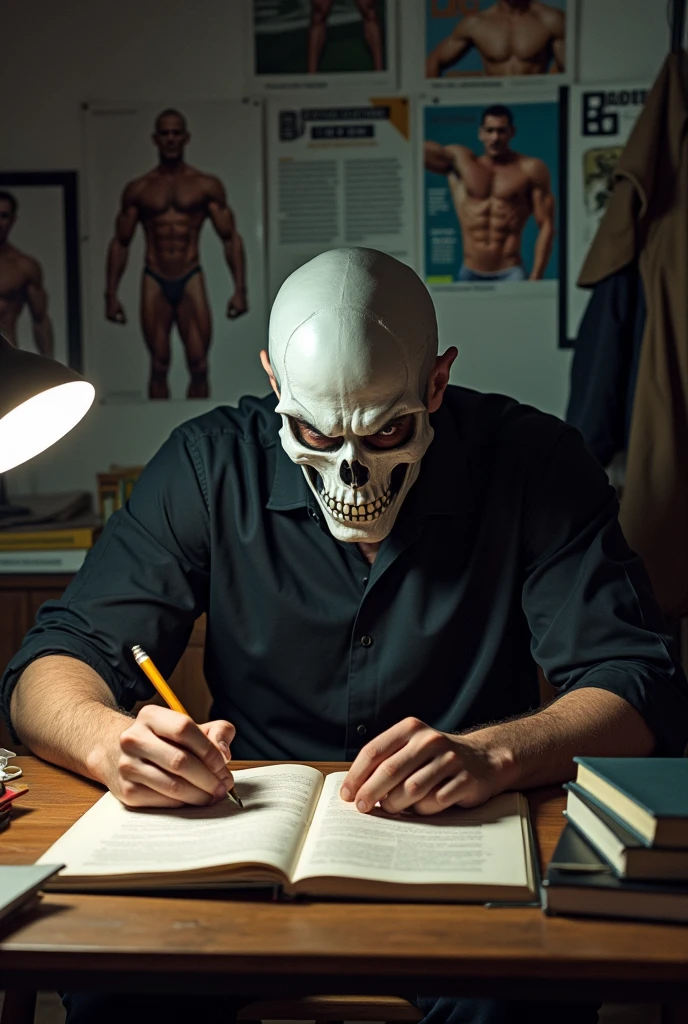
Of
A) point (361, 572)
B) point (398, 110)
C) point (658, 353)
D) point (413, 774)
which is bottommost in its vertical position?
point (413, 774)

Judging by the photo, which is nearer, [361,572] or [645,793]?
[645,793]

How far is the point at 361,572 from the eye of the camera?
5.57 ft

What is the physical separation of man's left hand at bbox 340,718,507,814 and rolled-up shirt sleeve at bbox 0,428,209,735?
55 centimetres

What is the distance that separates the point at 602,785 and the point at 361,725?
64cm

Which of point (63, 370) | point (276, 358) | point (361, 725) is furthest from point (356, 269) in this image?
point (361, 725)

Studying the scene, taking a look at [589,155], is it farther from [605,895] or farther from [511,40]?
[605,895]

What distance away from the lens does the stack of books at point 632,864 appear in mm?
966

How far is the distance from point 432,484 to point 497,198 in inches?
69.2

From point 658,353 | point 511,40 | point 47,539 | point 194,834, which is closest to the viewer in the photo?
point 194,834

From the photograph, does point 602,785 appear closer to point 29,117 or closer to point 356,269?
point 356,269

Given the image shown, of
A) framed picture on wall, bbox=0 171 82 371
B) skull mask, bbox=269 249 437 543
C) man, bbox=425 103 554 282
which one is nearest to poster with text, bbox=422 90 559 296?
man, bbox=425 103 554 282

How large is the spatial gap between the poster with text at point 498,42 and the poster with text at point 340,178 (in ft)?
0.63

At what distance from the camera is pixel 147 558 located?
173 cm

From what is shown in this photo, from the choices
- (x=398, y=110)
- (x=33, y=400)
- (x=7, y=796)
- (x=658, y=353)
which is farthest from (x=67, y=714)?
(x=398, y=110)
